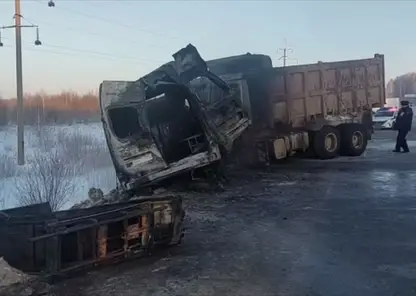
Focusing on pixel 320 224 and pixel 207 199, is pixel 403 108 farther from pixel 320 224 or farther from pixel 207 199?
pixel 320 224

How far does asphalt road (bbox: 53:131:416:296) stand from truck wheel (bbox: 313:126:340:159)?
14.2 ft

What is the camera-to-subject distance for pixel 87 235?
16.8ft

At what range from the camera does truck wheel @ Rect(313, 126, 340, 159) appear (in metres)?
14.8

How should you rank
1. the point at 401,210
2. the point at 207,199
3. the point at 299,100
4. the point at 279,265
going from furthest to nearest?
the point at 299,100, the point at 207,199, the point at 401,210, the point at 279,265

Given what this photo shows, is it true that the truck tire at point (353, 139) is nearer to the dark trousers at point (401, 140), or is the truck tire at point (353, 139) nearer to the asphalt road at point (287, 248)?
the dark trousers at point (401, 140)

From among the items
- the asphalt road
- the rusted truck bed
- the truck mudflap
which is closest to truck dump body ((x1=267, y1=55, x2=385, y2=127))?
the rusted truck bed

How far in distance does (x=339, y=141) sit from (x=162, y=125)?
729cm

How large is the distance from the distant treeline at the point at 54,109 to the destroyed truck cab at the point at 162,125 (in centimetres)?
2676

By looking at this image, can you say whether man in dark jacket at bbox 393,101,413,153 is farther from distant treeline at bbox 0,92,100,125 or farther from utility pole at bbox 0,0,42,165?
distant treeline at bbox 0,92,100,125

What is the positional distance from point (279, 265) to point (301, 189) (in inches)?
202

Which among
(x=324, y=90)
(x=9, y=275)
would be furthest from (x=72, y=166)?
(x=9, y=275)

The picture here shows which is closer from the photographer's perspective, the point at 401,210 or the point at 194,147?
the point at 401,210

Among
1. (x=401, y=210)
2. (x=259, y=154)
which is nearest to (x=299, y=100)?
(x=259, y=154)

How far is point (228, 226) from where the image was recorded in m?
7.16
